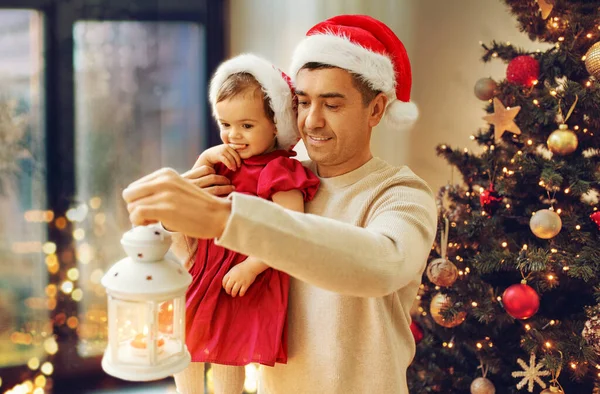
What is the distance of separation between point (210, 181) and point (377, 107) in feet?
1.53

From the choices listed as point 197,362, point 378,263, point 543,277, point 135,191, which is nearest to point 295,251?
point 378,263

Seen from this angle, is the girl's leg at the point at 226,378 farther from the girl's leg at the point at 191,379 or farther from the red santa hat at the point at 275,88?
the red santa hat at the point at 275,88

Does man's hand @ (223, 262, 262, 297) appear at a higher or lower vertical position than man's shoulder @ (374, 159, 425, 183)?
lower

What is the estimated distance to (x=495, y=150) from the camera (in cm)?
247

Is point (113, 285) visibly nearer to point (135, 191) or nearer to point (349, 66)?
point (135, 191)

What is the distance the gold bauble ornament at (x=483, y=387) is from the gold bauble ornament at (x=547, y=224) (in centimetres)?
71

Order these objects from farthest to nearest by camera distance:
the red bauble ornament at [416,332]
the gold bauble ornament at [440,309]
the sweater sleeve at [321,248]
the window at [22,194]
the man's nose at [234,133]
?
the window at [22,194] < the red bauble ornament at [416,332] < the gold bauble ornament at [440,309] < the man's nose at [234,133] < the sweater sleeve at [321,248]

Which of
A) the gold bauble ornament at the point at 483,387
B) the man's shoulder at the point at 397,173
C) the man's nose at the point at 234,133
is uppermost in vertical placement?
the man's nose at the point at 234,133

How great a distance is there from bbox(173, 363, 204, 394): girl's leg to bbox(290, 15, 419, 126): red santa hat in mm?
784

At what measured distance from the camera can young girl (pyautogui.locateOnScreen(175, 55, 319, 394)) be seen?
4.49 feet

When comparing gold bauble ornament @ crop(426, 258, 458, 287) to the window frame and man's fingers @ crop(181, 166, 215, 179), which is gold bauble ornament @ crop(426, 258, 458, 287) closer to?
man's fingers @ crop(181, 166, 215, 179)

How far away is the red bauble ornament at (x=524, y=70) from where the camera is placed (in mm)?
2287

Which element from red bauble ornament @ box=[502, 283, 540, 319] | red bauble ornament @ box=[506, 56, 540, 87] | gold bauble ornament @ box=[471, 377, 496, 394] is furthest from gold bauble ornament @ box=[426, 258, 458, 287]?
red bauble ornament @ box=[506, 56, 540, 87]

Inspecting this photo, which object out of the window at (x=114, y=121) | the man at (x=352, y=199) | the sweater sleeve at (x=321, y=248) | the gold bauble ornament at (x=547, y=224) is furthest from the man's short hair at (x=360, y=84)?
the window at (x=114, y=121)
